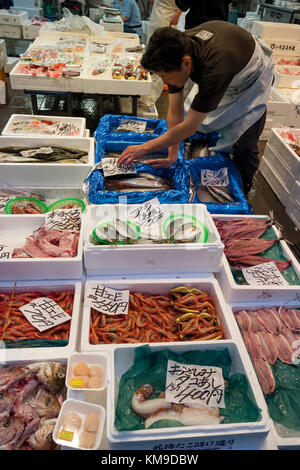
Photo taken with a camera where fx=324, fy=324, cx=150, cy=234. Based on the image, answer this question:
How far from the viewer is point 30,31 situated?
7555mm

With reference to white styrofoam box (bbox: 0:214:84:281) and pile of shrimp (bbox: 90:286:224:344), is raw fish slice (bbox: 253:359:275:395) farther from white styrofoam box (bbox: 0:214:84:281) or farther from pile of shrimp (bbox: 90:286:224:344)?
white styrofoam box (bbox: 0:214:84:281)

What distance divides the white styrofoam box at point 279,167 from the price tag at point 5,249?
11.4 ft

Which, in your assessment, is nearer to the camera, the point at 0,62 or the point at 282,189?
the point at 282,189

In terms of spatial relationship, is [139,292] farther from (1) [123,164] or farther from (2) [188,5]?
(2) [188,5]

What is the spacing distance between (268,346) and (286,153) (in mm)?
3134

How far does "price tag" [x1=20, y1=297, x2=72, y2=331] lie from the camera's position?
1.85m

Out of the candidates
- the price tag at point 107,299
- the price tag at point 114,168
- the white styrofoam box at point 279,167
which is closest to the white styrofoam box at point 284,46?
the white styrofoam box at point 279,167

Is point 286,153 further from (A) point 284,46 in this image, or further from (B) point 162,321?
(A) point 284,46

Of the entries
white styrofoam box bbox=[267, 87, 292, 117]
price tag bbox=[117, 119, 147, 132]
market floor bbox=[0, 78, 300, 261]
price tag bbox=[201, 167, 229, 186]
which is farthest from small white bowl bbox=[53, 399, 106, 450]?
white styrofoam box bbox=[267, 87, 292, 117]

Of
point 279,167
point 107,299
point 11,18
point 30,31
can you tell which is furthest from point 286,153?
point 11,18

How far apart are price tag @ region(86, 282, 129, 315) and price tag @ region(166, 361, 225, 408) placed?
0.46m

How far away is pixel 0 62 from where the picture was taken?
5.71m

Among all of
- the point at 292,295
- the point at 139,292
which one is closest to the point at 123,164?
the point at 139,292

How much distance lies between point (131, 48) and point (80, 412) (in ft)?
20.4
